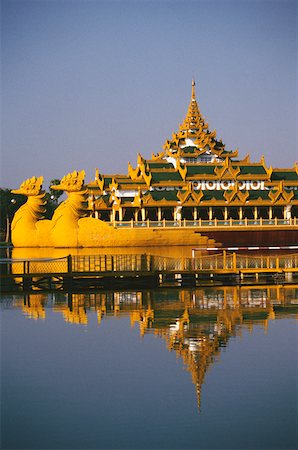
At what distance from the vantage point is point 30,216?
201 ft

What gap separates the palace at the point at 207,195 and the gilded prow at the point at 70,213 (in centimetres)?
312

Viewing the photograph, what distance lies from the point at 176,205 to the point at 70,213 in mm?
9487

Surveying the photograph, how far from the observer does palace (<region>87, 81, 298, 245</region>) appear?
61.5m

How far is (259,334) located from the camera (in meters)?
18.1

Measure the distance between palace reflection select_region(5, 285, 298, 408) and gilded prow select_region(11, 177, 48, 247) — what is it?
34640 mm

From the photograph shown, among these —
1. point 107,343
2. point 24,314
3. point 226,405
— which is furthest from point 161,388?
point 24,314

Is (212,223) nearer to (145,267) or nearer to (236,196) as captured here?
(236,196)

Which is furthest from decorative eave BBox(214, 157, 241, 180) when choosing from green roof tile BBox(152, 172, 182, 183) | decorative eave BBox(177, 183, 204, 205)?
decorative eave BBox(177, 183, 204, 205)

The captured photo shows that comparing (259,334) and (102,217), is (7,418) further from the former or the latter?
(102,217)

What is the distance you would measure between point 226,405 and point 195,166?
5675 cm

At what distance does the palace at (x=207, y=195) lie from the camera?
61.5 metres

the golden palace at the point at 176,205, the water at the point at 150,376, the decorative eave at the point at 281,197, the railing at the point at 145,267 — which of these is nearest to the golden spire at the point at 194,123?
the golden palace at the point at 176,205

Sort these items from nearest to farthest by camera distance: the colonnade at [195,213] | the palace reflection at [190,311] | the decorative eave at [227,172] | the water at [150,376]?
the water at [150,376]
the palace reflection at [190,311]
the colonnade at [195,213]
the decorative eave at [227,172]

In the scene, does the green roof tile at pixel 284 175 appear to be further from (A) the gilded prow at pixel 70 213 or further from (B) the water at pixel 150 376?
(B) the water at pixel 150 376
